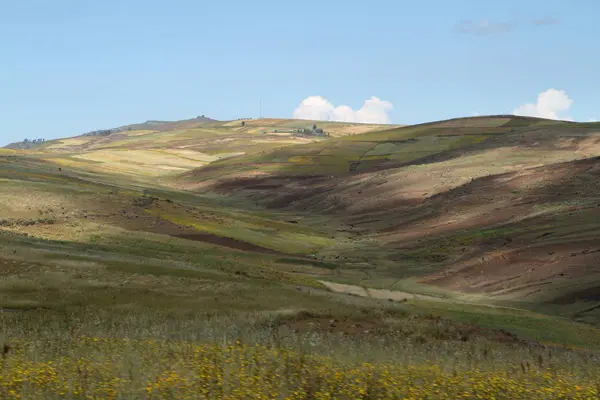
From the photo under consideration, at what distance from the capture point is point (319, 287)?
45.2 metres

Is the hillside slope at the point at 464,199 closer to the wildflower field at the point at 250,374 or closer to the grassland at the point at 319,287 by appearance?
the grassland at the point at 319,287

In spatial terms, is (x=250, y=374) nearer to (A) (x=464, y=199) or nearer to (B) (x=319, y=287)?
(B) (x=319, y=287)

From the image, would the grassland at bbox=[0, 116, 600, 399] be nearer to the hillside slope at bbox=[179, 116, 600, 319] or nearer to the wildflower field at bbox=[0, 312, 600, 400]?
the wildflower field at bbox=[0, 312, 600, 400]

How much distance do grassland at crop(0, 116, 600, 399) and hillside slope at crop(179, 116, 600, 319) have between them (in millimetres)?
355

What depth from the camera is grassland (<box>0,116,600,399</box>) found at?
13.8 metres

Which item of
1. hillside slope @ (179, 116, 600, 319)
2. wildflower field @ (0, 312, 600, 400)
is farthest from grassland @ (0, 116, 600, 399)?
hillside slope @ (179, 116, 600, 319)

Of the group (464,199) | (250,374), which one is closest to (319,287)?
(250,374)

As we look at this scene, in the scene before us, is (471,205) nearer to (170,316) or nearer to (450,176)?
(450,176)

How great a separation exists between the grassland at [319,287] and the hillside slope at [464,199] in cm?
36

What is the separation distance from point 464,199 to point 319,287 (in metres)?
47.9

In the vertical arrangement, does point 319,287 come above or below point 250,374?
below

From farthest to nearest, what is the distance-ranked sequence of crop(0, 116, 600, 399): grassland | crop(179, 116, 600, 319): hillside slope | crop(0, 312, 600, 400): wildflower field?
crop(179, 116, 600, 319): hillside slope, crop(0, 116, 600, 399): grassland, crop(0, 312, 600, 400): wildflower field

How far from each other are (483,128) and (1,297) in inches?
6068

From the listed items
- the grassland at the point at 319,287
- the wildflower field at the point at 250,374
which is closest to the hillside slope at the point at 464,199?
the grassland at the point at 319,287
